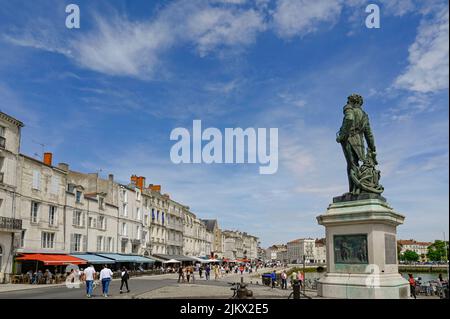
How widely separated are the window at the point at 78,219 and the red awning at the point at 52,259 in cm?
508

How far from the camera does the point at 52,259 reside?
36.0 m

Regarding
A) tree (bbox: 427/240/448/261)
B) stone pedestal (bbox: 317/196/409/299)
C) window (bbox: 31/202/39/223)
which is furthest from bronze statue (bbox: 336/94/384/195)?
tree (bbox: 427/240/448/261)

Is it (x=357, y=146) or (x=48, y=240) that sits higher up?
(x=357, y=146)

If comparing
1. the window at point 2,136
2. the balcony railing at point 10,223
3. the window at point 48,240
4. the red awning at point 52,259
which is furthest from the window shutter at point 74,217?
the window at point 2,136

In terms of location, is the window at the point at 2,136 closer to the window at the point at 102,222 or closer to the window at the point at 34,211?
the window at the point at 34,211

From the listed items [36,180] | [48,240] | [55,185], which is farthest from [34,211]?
[55,185]

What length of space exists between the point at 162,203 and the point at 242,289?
184 feet

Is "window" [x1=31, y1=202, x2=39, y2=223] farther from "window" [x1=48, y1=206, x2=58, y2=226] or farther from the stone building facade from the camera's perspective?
"window" [x1=48, y1=206, x2=58, y2=226]

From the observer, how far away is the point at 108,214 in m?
51.1

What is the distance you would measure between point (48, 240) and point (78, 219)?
17.7ft

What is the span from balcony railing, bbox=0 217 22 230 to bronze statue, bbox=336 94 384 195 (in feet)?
85.8

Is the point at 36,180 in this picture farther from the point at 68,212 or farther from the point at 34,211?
the point at 68,212

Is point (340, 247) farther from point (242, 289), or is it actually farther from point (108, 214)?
point (108, 214)
